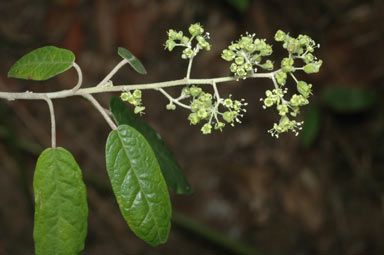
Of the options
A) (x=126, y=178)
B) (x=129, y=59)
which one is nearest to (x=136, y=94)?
(x=129, y=59)

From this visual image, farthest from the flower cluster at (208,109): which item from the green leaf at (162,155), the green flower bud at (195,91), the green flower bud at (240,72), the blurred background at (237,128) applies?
the blurred background at (237,128)

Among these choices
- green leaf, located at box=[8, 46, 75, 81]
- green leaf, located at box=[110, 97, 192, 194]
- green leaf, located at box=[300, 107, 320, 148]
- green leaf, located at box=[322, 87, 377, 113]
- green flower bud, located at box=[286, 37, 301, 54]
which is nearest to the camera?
green flower bud, located at box=[286, 37, 301, 54]

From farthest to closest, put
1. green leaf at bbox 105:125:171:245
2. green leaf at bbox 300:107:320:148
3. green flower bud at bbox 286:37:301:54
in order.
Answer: green leaf at bbox 300:107:320:148 → green flower bud at bbox 286:37:301:54 → green leaf at bbox 105:125:171:245

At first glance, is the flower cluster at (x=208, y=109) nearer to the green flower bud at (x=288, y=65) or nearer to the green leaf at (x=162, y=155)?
the green flower bud at (x=288, y=65)

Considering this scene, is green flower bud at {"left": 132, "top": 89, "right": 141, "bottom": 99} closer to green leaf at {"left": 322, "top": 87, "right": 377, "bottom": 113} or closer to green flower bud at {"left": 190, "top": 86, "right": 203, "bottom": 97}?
green flower bud at {"left": 190, "top": 86, "right": 203, "bottom": 97}

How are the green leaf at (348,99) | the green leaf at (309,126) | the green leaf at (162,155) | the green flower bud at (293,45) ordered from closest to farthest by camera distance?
the green flower bud at (293,45) < the green leaf at (162,155) < the green leaf at (309,126) < the green leaf at (348,99)

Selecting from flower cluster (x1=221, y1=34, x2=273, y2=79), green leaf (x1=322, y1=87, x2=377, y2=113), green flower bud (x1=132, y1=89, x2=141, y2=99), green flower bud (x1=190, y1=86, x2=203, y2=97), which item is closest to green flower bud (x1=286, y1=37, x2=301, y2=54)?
flower cluster (x1=221, y1=34, x2=273, y2=79)

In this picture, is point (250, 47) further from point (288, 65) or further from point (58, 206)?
point (58, 206)
